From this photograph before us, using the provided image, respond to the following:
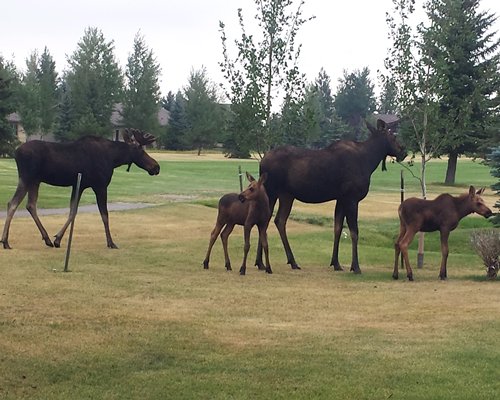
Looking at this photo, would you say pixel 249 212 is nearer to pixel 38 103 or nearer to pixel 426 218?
pixel 426 218

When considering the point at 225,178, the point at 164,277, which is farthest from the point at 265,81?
the point at 225,178

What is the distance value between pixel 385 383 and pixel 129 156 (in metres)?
12.4

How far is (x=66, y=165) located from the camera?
17891 mm

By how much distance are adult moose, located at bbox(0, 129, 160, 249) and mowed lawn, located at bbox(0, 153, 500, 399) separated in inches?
36.0

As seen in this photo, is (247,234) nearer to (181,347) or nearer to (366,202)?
(181,347)

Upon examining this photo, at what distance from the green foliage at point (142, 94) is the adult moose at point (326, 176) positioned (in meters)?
78.2

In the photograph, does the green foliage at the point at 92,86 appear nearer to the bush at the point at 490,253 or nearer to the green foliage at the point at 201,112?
the green foliage at the point at 201,112

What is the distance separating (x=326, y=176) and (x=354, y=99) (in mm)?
131407

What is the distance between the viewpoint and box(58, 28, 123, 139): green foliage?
83438 mm

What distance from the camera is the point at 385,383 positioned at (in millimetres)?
7770

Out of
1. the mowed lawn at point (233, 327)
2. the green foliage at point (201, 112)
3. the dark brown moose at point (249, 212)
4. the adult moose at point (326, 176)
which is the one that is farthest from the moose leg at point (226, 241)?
the green foliage at point (201, 112)

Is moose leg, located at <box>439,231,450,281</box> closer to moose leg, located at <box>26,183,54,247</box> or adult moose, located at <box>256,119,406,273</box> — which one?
adult moose, located at <box>256,119,406,273</box>

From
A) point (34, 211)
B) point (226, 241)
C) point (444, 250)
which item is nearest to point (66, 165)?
point (34, 211)

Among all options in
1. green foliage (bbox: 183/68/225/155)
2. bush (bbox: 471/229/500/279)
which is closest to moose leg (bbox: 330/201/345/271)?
bush (bbox: 471/229/500/279)
